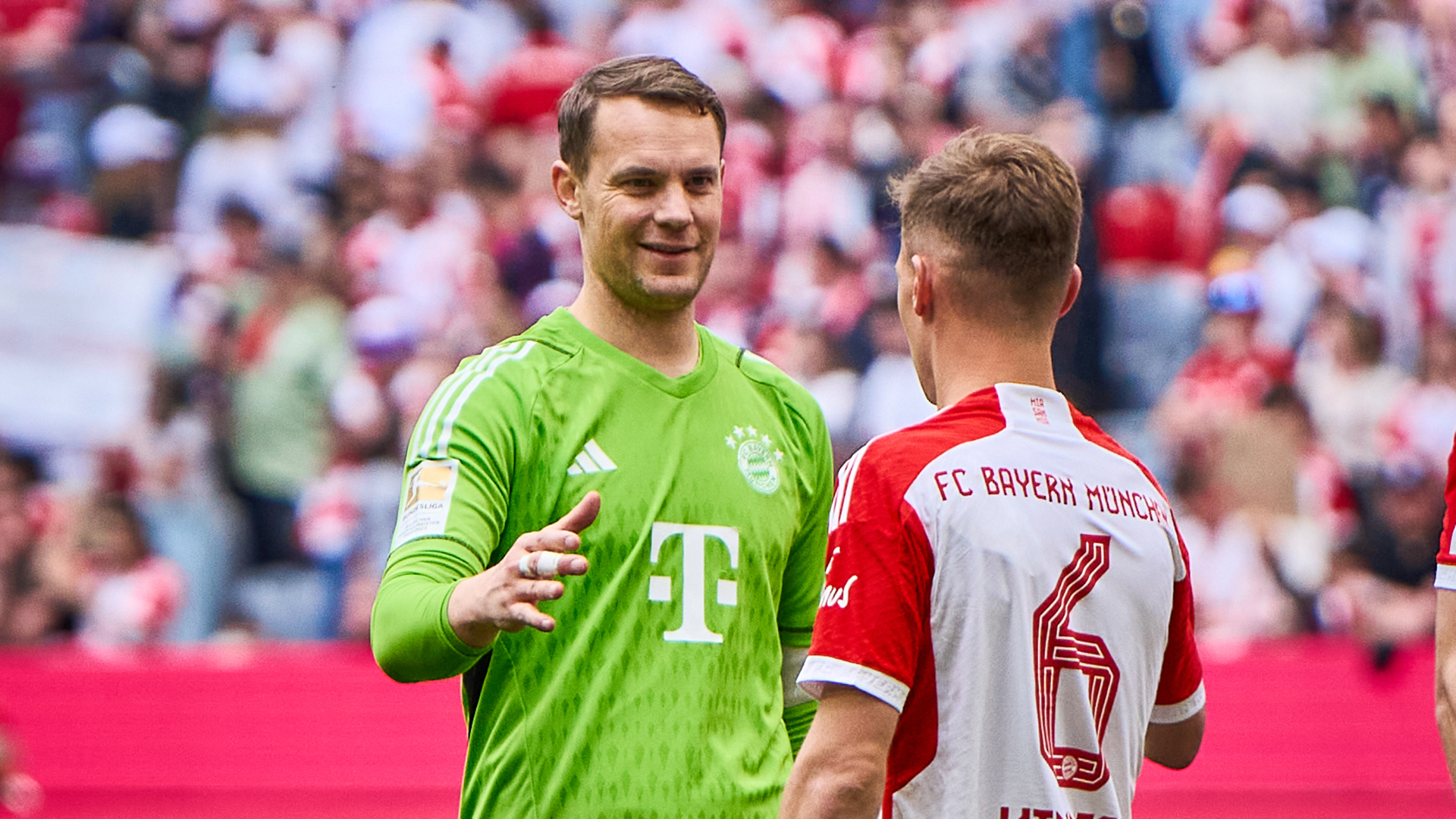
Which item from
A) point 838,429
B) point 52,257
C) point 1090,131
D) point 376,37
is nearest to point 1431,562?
point 838,429

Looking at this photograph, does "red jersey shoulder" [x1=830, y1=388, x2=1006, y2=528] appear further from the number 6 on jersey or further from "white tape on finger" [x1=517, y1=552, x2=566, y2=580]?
"white tape on finger" [x1=517, y1=552, x2=566, y2=580]

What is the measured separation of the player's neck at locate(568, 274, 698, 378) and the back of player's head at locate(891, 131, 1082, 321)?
2.44ft

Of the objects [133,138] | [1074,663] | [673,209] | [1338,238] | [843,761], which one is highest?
[133,138]

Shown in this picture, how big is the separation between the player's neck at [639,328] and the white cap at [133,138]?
395 inches

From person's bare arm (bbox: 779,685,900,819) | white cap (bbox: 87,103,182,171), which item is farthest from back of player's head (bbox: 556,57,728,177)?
white cap (bbox: 87,103,182,171)

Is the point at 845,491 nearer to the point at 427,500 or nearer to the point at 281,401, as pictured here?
the point at 427,500

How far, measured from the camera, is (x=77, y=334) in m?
11.7

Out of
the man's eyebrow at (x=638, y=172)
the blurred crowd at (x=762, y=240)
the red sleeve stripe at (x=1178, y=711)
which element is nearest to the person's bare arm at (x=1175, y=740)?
the red sleeve stripe at (x=1178, y=711)

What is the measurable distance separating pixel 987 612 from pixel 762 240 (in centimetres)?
907

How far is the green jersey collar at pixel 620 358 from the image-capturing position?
10.8 ft

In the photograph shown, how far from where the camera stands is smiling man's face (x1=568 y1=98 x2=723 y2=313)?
324 cm

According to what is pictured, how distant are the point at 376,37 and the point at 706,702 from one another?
10561mm

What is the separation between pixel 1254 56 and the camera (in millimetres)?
11828

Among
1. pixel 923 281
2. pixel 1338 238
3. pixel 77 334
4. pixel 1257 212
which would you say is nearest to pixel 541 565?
pixel 923 281
